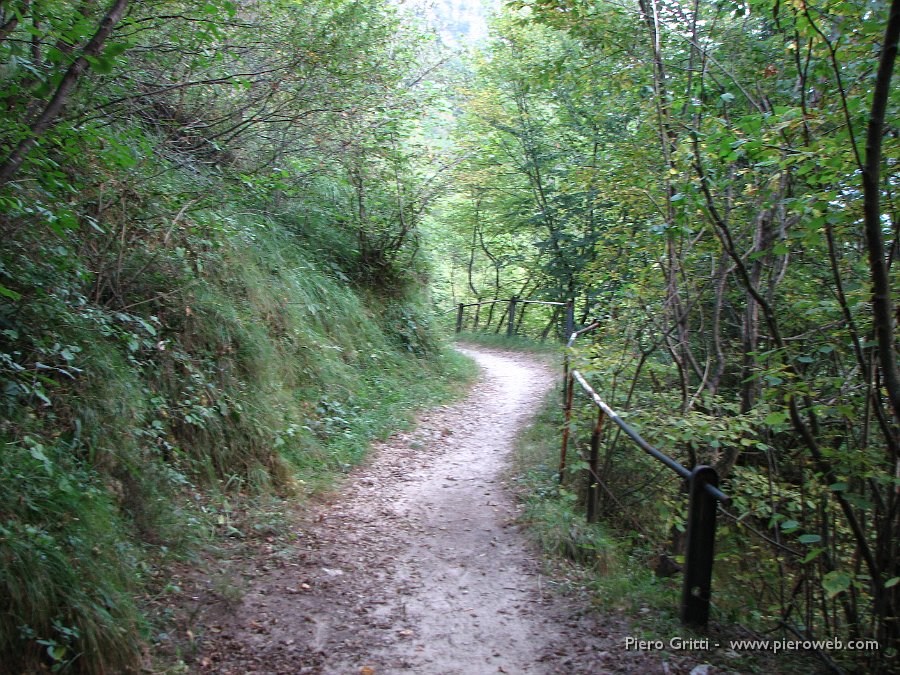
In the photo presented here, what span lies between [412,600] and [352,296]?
286 inches

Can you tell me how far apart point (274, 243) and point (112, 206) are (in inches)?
156

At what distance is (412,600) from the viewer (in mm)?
4312

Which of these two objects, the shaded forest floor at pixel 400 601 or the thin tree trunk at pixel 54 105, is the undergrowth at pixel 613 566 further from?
the thin tree trunk at pixel 54 105

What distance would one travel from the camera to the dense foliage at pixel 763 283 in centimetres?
300

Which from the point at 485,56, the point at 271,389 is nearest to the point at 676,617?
the point at 271,389

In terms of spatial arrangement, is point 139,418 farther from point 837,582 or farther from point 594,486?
point 837,582

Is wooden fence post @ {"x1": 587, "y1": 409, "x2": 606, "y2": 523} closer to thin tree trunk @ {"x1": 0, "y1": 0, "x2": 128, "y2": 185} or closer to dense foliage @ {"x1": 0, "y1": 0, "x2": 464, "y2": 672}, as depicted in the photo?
dense foliage @ {"x1": 0, "y1": 0, "x2": 464, "y2": 672}

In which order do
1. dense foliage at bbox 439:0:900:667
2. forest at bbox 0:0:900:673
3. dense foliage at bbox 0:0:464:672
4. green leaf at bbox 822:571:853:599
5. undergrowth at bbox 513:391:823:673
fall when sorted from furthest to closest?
dense foliage at bbox 0:0:464:672, undergrowth at bbox 513:391:823:673, forest at bbox 0:0:900:673, dense foliage at bbox 439:0:900:667, green leaf at bbox 822:571:853:599

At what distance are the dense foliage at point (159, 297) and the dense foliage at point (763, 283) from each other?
3.06 m

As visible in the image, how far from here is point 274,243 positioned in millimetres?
9523

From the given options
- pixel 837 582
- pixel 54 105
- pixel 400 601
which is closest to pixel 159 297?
pixel 54 105

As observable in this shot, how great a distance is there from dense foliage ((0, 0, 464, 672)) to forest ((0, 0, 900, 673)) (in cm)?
3

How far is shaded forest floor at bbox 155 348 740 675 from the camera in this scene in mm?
3527

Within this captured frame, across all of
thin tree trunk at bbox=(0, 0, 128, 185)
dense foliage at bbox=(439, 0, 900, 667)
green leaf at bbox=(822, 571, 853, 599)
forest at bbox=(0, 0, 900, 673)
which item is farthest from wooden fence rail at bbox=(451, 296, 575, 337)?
thin tree trunk at bbox=(0, 0, 128, 185)
